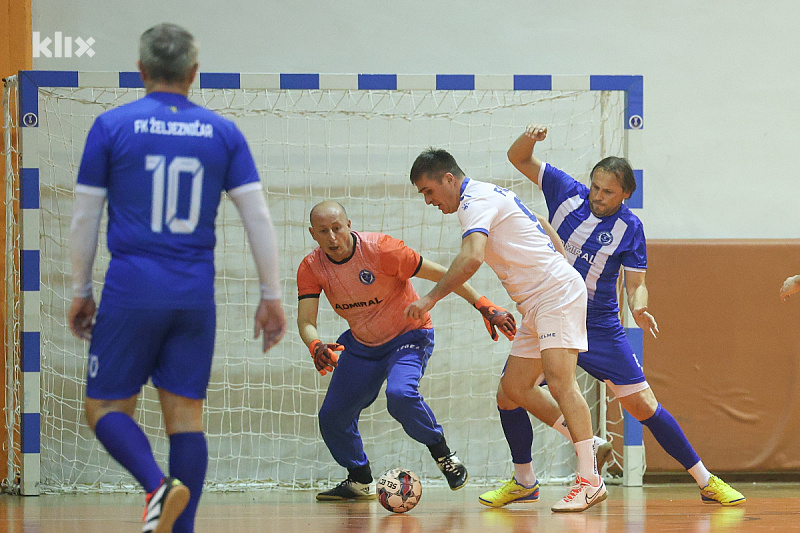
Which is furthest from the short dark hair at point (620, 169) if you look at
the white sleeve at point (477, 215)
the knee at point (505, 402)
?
the knee at point (505, 402)

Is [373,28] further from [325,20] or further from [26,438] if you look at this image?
[26,438]

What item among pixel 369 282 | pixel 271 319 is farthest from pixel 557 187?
pixel 271 319

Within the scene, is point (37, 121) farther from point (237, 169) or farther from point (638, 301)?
point (638, 301)

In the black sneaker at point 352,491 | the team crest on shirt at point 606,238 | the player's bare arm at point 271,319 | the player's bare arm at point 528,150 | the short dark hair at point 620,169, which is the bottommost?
the black sneaker at point 352,491

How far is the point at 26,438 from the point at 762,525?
434 centimetres

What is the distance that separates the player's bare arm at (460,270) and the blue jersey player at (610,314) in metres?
0.85

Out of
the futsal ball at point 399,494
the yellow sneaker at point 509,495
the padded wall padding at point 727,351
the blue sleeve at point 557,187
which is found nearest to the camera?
the futsal ball at point 399,494

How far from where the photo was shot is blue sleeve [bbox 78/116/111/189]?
268 cm

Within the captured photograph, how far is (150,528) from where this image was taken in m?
2.47

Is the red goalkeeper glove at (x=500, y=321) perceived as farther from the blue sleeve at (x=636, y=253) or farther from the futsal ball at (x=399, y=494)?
the futsal ball at (x=399, y=494)

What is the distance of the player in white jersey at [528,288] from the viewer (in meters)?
4.18

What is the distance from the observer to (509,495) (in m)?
4.70

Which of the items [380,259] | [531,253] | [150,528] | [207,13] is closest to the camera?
[150,528]

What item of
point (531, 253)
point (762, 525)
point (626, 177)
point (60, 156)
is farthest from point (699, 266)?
point (60, 156)
